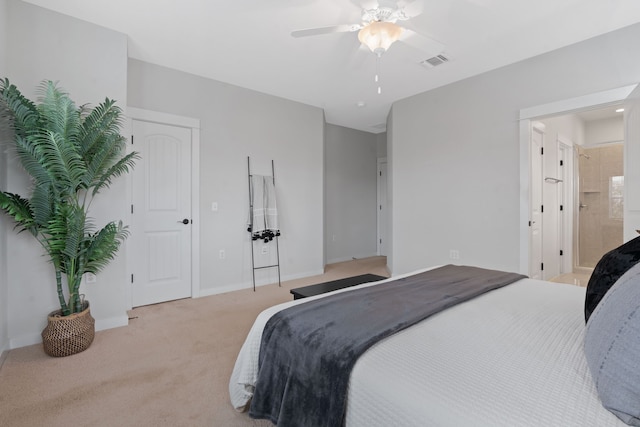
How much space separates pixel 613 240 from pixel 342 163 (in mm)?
4612

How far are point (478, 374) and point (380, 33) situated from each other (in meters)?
2.30

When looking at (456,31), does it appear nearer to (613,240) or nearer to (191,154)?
(191,154)

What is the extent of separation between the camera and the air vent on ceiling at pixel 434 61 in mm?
3199

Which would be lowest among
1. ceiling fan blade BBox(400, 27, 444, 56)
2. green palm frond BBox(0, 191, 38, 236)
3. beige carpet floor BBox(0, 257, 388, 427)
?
beige carpet floor BBox(0, 257, 388, 427)

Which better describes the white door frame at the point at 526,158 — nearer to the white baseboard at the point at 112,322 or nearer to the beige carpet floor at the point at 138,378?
the beige carpet floor at the point at 138,378

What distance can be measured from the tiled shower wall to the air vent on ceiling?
3618 mm

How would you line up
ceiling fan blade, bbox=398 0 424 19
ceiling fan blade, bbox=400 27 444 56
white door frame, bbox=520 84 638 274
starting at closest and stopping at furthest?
ceiling fan blade, bbox=400 27 444 56 → ceiling fan blade, bbox=398 0 424 19 → white door frame, bbox=520 84 638 274

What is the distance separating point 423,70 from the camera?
349 cm

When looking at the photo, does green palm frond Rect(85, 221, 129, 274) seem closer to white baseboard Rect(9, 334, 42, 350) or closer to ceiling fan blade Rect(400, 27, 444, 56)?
white baseboard Rect(9, 334, 42, 350)

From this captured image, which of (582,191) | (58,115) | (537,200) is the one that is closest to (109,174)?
(58,115)

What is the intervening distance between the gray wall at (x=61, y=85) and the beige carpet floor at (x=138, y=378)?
241 mm

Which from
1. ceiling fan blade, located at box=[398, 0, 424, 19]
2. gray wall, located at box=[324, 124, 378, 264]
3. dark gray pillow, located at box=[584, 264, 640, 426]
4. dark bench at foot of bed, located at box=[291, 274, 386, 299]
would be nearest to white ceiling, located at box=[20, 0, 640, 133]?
ceiling fan blade, located at box=[398, 0, 424, 19]

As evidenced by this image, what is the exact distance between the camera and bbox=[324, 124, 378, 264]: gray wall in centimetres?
573

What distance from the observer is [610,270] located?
1.13 metres
